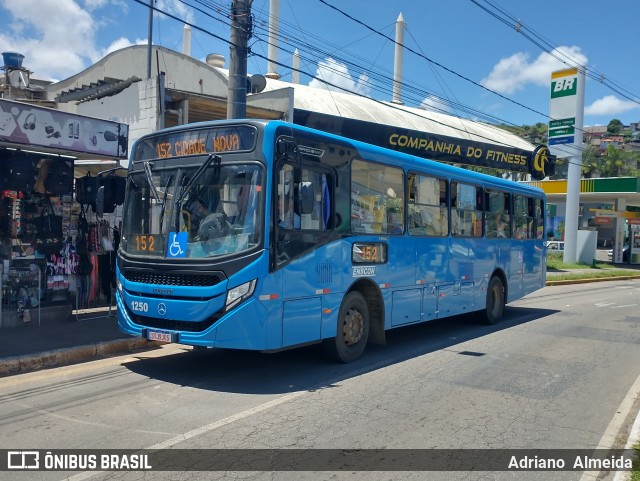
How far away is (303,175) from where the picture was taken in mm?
7336

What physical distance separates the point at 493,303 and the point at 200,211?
8.01 meters

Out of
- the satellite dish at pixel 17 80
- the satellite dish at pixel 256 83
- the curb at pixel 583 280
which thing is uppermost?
the satellite dish at pixel 17 80

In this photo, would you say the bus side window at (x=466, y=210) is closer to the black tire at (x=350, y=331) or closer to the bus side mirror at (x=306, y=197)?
the black tire at (x=350, y=331)

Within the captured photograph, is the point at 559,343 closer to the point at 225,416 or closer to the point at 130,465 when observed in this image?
the point at 225,416

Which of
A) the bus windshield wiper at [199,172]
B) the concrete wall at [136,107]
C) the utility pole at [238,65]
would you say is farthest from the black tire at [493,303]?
the concrete wall at [136,107]

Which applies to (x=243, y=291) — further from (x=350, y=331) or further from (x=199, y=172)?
(x=350, y=331)

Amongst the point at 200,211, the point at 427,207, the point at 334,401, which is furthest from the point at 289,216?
the point at 427,207

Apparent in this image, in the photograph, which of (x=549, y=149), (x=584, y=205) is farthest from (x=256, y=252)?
(x=584, y=205)

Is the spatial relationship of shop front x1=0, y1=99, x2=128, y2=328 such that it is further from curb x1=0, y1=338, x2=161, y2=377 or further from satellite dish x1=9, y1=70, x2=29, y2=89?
satellite dish x1=9, y1=70, x2=29, y2=89

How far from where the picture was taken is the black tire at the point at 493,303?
12.3m

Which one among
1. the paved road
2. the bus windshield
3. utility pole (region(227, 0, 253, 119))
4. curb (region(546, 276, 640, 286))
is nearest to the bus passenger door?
the bus windshield

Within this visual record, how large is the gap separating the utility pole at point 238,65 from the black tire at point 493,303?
651 centimetres

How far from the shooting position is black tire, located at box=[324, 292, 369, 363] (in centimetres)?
789

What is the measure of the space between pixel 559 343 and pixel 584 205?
1663 inches
